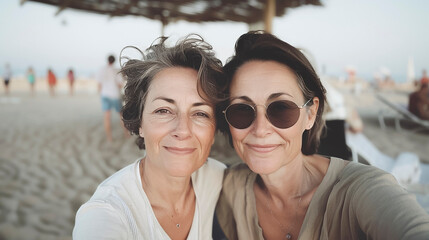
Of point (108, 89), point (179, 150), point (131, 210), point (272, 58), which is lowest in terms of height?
point (131, 210)

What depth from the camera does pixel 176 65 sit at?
1790 millimetres

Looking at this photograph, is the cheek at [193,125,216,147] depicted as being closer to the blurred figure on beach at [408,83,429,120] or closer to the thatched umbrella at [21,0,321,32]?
the thatched umbrella at [21,0,321,32]

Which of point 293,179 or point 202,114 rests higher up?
point 202,114

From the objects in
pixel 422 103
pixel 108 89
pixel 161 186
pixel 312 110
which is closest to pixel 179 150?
pixel 161 186

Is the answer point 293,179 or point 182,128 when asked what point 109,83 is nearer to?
point 182,128

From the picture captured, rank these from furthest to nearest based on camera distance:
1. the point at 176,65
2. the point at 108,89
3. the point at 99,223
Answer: the point at 108,89 < the point at 176,65 < the point at 99,223

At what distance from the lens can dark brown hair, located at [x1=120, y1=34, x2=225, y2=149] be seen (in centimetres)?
175

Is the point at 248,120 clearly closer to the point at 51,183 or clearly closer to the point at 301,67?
the point at 301,67

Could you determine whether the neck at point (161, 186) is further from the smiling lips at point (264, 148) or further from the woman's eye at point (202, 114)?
the smiling lips at point (264, 148)

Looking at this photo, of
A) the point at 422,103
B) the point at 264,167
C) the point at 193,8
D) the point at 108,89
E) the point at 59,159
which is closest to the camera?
the point at 264,167

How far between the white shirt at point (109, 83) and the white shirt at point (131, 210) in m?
5.45

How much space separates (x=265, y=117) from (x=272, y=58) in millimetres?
386

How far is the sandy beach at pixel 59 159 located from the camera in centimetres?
350

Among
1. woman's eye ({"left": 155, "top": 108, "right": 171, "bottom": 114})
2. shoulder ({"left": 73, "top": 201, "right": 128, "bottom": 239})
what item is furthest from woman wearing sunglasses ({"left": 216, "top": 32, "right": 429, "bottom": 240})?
shoulder ({"left": 73, "top": 201, "right": 128, "bottom": 239})
